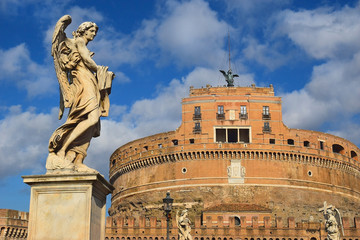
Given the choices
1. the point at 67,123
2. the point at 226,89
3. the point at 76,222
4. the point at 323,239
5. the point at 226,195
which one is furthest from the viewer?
the point at 226,89

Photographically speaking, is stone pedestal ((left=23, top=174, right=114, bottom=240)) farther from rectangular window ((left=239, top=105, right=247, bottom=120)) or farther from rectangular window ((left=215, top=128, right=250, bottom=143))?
rectangular window ((left=239, top=105, right=247, bottom=120))

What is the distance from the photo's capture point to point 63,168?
579 centimetres

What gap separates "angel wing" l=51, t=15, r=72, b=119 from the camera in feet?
19.7

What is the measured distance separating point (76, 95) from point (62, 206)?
1.32 m

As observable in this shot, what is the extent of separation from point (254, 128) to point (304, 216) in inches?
435

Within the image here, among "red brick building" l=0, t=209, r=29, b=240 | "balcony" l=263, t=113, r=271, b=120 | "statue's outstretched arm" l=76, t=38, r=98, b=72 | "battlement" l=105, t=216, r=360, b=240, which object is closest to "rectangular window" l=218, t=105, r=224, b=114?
"balcony" l=263, t=113, r=271, b=120

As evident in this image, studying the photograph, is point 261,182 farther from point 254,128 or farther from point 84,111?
point 84,111

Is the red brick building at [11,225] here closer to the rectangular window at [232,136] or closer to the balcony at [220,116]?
the balcony at [220,116]

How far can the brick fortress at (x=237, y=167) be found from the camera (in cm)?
5609

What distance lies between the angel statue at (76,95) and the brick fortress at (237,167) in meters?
47.8

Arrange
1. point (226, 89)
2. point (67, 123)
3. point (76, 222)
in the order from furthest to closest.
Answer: point (226, 89) → point (67, 123) → point (76, 222)

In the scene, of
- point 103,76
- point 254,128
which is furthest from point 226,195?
point 103,76

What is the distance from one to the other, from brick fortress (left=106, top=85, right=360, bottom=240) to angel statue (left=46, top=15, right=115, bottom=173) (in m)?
47.8

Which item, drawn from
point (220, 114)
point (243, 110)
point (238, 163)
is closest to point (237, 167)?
point (238, 163)
